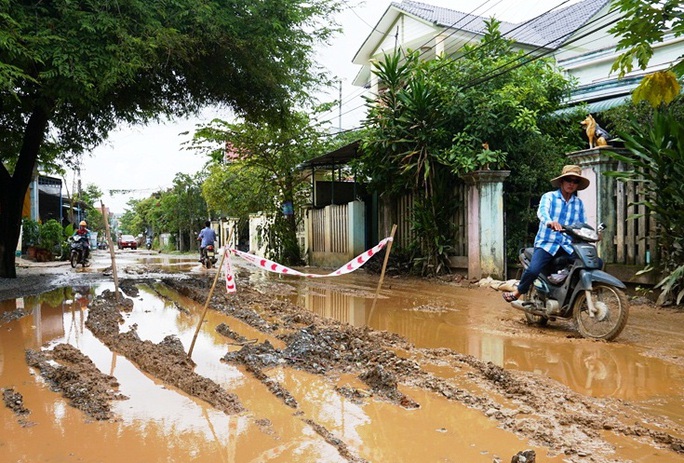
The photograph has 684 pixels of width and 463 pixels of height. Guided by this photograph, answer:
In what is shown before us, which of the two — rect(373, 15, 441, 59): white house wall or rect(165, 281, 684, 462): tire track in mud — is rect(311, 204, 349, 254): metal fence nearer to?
rect(373, 15, 441, 59): white house wall

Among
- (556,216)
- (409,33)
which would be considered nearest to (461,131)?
(556,216)

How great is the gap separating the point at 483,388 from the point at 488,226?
6950 millimetres

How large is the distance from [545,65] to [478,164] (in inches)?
164

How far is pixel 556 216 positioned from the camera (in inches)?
229

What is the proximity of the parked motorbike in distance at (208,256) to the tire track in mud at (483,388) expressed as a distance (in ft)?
40.4

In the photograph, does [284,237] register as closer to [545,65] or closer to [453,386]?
[545,65]

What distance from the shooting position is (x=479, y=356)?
4.77m

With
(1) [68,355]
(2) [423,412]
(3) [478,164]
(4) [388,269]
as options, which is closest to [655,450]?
(2) [423,412]

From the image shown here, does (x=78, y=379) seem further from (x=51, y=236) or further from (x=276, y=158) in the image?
(x=51, y=236)

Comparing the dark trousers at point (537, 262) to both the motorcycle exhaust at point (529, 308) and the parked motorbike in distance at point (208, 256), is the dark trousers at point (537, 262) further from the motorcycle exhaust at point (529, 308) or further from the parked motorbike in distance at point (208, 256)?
the parked motorbike in distance at point (208, 256)

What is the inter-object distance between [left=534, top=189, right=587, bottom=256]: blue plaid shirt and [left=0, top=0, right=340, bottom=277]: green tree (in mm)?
6301

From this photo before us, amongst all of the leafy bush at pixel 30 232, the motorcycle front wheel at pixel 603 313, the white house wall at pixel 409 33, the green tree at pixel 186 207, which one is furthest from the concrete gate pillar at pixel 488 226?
the green tree at pixel 186 207

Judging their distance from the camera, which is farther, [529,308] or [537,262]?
[529,308]

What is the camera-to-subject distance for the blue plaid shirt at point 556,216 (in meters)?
5.75
